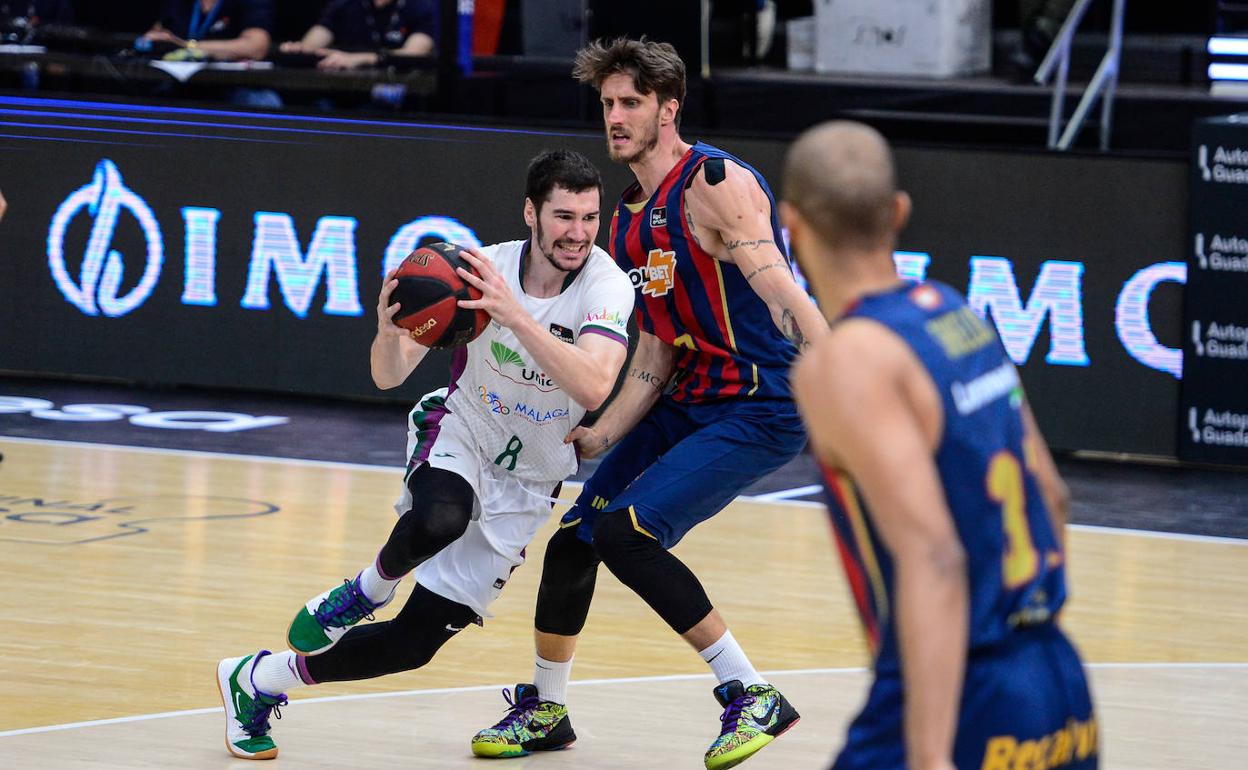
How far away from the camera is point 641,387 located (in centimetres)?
584

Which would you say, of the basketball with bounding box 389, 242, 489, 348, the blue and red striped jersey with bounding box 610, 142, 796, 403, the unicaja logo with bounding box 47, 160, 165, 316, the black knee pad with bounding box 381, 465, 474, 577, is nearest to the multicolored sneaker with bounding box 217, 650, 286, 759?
the black knee pad with bounding box 381, 465, 474, 577

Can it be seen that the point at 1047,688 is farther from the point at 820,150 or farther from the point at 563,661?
the point at 563,661

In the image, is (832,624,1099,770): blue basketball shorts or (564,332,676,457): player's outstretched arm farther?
(564,332,676,457): player's outstretched arm

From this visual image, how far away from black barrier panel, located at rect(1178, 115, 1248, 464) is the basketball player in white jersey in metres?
5.37

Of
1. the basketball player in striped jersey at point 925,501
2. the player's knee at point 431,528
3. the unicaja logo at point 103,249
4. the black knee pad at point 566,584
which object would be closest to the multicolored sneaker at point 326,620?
the player's knee at point 431,528

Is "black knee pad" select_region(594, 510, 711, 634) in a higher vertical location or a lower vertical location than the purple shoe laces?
higher

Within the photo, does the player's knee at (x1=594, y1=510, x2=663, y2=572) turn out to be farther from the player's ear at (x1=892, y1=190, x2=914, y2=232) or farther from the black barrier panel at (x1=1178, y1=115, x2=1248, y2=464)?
the black barrier panel at (x1=1178, y1=115, x2=1248, y2=464)

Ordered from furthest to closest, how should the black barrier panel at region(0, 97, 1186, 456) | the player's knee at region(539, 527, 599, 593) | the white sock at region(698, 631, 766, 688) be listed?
the black barrier panel at region(0, 97, 1186, 456) → the player's knee at region(539, 527, 599, 593) → the white sock at region(698, 631, 766, 688)

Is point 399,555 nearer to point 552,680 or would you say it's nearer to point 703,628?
point 552,680

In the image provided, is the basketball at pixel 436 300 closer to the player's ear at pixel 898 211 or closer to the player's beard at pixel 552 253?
the player's beard at pixel 552 253

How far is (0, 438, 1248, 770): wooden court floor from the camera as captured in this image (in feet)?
19.2

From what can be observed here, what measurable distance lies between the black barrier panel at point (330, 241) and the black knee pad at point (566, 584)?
5214mm

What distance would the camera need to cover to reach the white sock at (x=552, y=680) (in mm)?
5781

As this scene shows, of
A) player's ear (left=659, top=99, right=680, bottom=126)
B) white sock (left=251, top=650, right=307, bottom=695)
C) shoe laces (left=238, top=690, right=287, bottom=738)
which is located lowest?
shoe laces (left=238, top=690, right=287, bottom=738)
